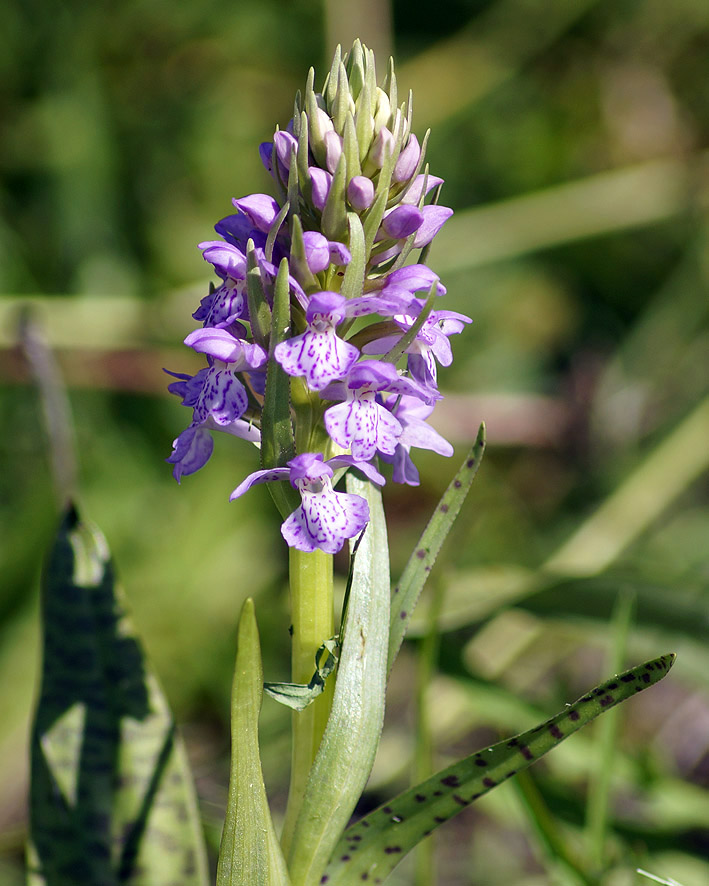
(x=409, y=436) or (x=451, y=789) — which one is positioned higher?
(x=409, y=436)

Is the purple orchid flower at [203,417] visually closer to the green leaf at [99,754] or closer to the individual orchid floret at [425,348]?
the individual orchid floret at [425,348]

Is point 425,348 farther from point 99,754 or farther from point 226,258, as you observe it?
point 99,754

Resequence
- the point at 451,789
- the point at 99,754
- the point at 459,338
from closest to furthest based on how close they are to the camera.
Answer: the point at 451,789 < the point at 99,754 < the point at 459,338

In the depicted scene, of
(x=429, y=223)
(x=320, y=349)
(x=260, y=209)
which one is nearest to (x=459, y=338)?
(x=429, y=223)

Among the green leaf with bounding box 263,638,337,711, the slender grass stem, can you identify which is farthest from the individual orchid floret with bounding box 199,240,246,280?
the slender grass stem

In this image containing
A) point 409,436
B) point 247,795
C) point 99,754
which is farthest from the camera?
point 99,754

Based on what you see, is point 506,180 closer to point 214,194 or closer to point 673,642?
point 214,194

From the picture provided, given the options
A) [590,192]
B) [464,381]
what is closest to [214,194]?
[464,381]
